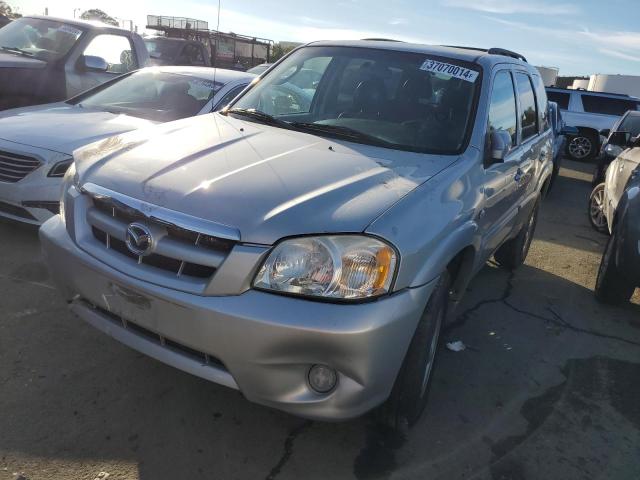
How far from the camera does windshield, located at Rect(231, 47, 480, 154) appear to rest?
3217 millimetres

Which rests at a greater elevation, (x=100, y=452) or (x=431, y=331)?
(x=431, y=331)

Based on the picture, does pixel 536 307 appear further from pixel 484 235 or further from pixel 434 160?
pixel 434 160

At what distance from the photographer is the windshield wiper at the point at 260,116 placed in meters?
3.37

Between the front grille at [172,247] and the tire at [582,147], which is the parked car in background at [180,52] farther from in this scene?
the front grille at [172,247]

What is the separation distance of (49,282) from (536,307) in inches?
145

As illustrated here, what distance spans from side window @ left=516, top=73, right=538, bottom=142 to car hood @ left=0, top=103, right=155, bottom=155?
3168 millimetres

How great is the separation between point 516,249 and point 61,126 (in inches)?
162

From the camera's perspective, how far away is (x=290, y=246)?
2.15m

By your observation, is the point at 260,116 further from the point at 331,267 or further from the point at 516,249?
the point at 516,249

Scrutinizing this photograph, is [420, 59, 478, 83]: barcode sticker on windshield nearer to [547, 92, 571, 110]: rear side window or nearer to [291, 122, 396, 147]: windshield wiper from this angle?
[291, 122, 396, 147]: windshield wiper

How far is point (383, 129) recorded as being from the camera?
3.26 m

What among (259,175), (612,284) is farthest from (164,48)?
(259,175)

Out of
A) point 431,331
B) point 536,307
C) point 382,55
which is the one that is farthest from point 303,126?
point 536,307

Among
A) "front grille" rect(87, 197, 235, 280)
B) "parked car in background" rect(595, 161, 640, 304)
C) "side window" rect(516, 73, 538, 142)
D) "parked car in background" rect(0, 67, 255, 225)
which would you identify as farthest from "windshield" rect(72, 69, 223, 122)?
"parked car in background" rect(595, 161, 640, 304)
